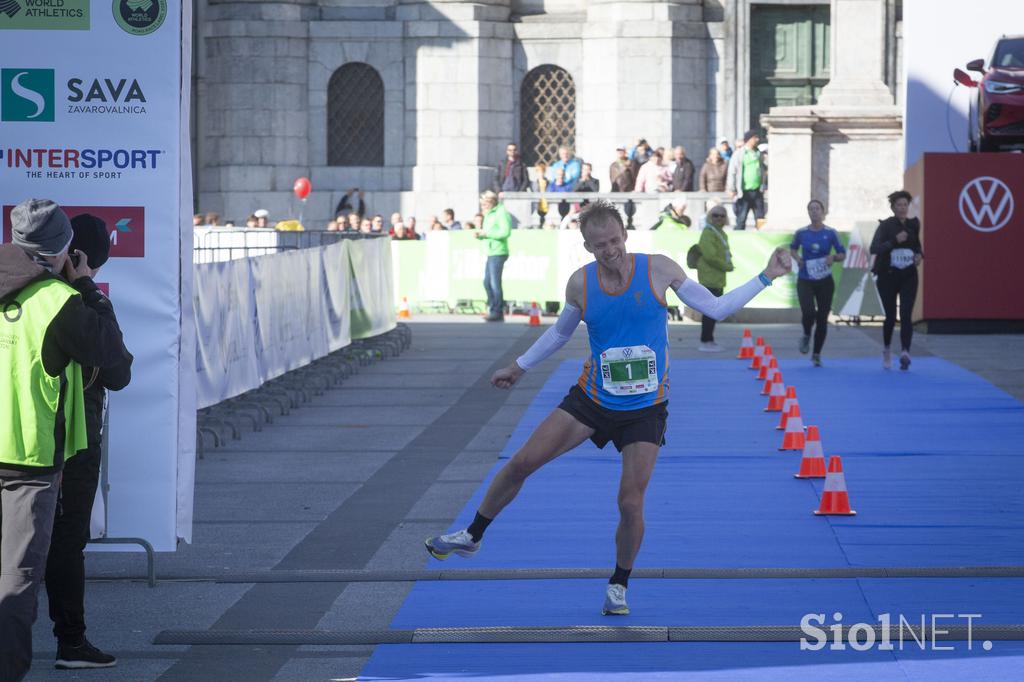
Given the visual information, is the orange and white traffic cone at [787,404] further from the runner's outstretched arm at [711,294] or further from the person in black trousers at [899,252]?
the runner's outstretched arm at [711,294]

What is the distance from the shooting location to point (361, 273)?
2228 centimetres

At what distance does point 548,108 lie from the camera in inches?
1665

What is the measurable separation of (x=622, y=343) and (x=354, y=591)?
192 cm

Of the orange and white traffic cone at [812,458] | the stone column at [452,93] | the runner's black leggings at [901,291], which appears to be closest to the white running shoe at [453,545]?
the orange and white traffic cone at [812,458]

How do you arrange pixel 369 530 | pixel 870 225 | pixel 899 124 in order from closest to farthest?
pixel 369 530, pixel 870 225, pixel 899 124

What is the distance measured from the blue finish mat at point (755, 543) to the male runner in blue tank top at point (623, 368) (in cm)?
60

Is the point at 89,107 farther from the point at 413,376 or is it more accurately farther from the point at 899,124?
the point at 899,124

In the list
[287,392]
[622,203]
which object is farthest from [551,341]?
[622,203]

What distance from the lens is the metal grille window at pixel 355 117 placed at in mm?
42281

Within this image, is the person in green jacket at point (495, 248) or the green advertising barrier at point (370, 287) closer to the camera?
the green advertising barrier at point (370, 287)

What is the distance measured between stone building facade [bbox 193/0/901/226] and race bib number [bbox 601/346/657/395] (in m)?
32.3

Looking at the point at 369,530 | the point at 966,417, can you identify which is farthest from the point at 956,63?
the point at 369,530

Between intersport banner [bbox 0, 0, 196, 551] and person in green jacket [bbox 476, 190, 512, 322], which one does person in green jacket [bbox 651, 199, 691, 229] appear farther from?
intersport banner [bbox 0, 0, 196, 551]

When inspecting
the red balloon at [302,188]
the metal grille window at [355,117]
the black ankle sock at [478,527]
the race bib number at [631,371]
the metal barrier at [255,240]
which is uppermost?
the metal grille window at [355,117]
